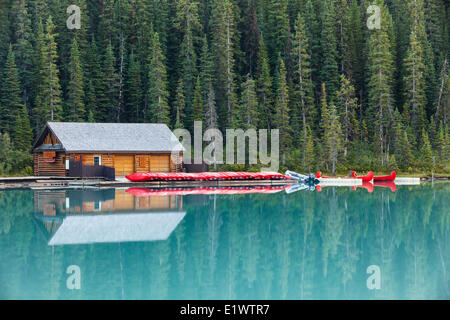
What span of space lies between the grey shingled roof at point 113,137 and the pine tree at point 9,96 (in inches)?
423

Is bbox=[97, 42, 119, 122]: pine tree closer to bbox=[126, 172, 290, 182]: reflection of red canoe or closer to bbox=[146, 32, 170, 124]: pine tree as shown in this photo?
bbox=[146, 32, 170, 124]: pine tree

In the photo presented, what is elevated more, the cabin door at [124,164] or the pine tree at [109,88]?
the pine tree at [109,88]

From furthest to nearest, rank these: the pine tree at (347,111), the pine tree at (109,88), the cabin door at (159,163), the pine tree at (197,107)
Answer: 1. the pine tree at (109,88)
2. the pine tree at (197,107)
3. the pine tree at (347,111)
4. the cabin door at (159,163)

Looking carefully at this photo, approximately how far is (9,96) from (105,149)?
1563cm

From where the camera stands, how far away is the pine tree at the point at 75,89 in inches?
1932

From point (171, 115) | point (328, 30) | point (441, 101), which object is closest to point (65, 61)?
point (171, 115)

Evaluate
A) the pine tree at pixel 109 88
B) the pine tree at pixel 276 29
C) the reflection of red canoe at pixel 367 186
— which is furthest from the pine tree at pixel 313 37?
the reflection of red canoe at pixel 367 186

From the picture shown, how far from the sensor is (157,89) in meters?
49.8

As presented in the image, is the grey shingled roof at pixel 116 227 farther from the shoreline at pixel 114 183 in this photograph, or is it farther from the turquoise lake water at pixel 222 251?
the shoreline at pixel 114 183

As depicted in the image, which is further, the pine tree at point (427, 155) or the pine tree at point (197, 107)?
the pine tree at point (197, 107)

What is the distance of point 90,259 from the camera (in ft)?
37.1

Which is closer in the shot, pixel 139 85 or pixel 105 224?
pixel 105 224
